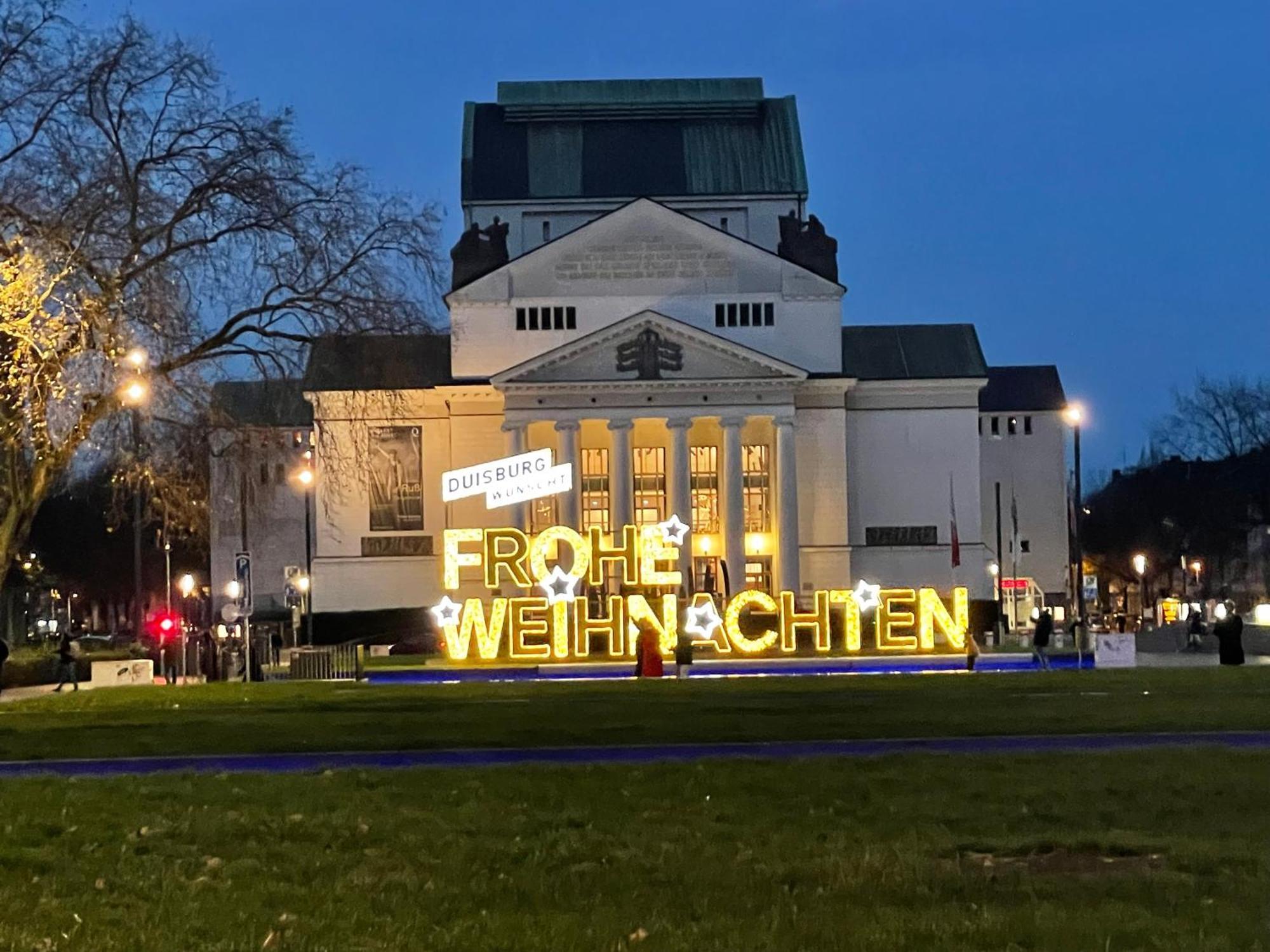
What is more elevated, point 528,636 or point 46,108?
point 46,108

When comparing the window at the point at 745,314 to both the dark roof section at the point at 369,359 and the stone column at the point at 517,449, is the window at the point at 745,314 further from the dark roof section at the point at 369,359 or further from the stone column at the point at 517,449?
the dark roof section at the point at 369,359

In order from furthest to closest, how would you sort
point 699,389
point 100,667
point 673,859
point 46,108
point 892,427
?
point 892,427
point 699,389
point 100,667
point 46,108
point 673,859

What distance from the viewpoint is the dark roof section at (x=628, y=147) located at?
98375mm

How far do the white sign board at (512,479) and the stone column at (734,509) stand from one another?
79.8 ft

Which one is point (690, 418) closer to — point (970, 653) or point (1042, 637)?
point (970, 653)

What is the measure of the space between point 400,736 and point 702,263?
6350cm

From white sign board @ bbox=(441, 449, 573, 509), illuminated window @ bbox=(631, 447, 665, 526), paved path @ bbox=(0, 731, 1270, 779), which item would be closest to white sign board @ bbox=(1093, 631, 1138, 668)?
white sign board @ bbox=(441, 449, 573, 509)

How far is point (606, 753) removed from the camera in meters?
22.1

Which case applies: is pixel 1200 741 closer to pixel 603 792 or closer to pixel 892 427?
pixel 603 792

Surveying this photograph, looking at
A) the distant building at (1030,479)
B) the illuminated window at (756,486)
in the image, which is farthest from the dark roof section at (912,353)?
the distant building at (1030,479)

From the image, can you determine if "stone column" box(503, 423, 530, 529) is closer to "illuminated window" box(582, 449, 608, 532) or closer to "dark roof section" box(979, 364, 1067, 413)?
"illuminated window" box(582, 449, 608, 532)

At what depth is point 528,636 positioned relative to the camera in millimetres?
54938

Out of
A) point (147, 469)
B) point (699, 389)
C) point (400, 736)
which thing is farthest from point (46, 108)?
point (699, 389)

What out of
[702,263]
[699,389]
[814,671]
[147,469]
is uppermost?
[702,263]
